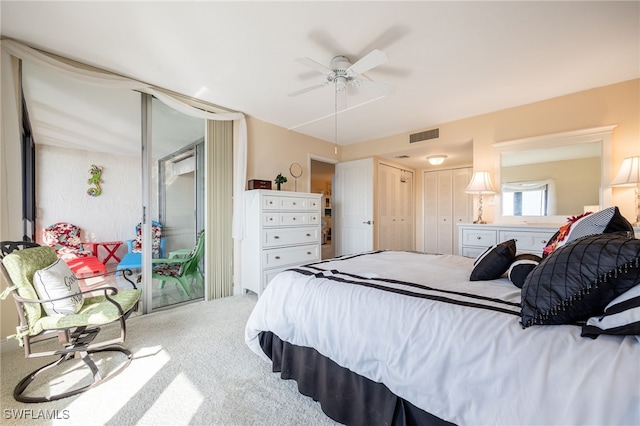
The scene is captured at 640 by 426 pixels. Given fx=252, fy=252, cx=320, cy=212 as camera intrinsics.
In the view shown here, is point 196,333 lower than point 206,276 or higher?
lower

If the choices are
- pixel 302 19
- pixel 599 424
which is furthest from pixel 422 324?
pixel 302 19

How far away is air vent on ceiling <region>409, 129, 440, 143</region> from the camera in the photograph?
3902mm

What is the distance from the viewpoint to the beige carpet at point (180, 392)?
53.2 inches

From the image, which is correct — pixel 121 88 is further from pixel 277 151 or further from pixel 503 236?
pixel 503 236

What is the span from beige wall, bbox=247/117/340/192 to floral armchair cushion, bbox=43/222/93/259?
219 cm

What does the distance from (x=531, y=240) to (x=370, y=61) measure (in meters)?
2.58

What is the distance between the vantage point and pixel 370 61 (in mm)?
1891

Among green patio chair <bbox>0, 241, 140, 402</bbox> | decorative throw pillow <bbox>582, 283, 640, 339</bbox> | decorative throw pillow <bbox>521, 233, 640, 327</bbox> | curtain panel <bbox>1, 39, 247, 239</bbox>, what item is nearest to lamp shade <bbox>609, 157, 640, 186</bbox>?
decorative throw pillow <bbox>521, 233, 640, 327</bbox>

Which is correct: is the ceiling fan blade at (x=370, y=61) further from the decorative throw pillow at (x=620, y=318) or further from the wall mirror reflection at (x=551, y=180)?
the wall mirror reflection at (x=551, y=180)

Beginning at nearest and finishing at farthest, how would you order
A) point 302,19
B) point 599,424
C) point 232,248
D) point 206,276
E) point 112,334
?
point 599,424 < point 302,19 < point 112,334 < point 206,276 < point 232,248

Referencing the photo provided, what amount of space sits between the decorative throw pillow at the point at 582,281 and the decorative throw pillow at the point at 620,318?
3cm

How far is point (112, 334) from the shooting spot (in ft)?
7.50

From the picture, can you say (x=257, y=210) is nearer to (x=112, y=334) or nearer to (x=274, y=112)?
(x=274, y=112)

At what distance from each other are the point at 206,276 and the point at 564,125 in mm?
4657
